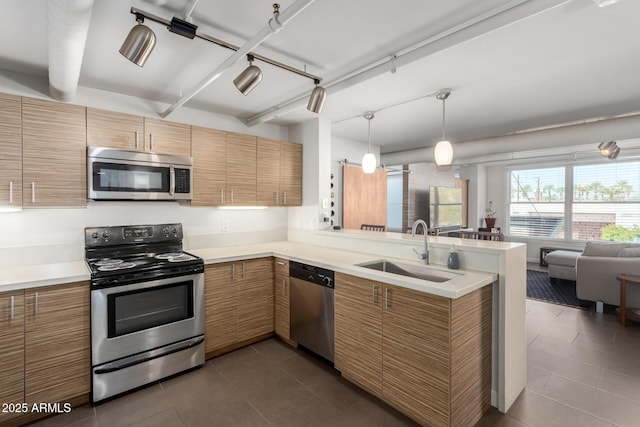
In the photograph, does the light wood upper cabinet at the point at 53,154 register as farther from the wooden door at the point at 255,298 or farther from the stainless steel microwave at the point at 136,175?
the wooden door at the point at 255,298

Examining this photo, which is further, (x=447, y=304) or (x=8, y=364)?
(x=8, y=364)

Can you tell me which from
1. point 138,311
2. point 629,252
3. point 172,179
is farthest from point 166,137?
point 629,252

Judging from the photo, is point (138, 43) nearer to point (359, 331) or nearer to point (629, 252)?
point (359, 331)

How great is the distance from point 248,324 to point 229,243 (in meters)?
1.04

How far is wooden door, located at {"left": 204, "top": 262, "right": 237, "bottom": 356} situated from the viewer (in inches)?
113

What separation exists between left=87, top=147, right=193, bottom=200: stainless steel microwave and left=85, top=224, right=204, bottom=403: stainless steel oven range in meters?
0.42

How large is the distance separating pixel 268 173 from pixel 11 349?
2.60 m

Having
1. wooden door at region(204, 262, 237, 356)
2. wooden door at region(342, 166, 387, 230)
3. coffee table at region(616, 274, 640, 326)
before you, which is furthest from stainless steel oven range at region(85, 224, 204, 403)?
coffee table at region(616, 274, 640, 326)

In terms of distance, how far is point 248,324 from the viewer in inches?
124

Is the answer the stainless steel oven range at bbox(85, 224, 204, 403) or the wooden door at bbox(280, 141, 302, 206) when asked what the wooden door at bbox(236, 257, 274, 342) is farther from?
the wooden door at bbox(280, 141, 302, 206)

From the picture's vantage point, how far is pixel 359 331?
241cm

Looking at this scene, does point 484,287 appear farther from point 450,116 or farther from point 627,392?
point 450,116

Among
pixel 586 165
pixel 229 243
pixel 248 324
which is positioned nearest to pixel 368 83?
pixel 229 243

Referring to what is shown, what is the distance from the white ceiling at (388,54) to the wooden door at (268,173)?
0.43 meters
